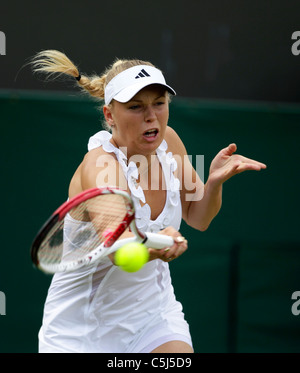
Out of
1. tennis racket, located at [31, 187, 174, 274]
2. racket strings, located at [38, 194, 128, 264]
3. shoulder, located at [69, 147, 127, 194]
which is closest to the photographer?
tennis racket, located at [31, 187, 174, 274]

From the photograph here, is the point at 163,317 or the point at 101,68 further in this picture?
the point at 101,68

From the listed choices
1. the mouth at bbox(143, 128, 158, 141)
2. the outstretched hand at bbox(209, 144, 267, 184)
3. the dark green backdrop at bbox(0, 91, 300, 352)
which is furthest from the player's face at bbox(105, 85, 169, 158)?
the dark green backdrop at bbox(0, 91, 300, 352)

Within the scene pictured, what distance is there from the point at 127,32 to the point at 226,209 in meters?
1.29

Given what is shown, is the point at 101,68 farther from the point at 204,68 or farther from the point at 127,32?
the point at 204,68

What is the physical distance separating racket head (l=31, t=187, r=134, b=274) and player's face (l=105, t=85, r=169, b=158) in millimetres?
288

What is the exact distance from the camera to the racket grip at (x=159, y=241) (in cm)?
235

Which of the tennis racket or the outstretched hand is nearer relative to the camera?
the tennis racket

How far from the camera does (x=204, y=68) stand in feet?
15.1

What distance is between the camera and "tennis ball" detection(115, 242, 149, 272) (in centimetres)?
231

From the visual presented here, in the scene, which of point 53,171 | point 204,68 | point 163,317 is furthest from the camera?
point 204,68

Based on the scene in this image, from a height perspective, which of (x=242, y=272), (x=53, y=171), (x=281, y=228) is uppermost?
(x=53, y=171)

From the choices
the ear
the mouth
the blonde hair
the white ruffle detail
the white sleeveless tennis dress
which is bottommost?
the white sleeveless tennis dress

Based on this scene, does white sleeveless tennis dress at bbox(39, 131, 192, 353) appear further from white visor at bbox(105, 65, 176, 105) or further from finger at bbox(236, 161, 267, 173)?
finger at bbox(236, 161, 267, 173)

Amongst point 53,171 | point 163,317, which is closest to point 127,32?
point 53,171
